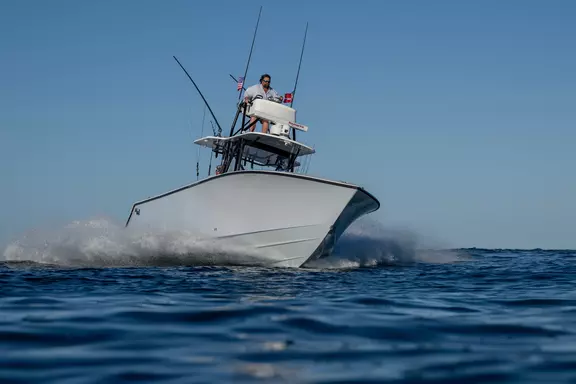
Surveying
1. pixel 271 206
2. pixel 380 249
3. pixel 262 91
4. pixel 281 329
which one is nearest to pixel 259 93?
pixel 262 91

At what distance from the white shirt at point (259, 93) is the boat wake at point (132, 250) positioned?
3.55 metres

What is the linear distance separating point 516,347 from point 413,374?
1143 millimetres

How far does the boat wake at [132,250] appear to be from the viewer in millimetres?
12844

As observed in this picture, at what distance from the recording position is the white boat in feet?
40.0

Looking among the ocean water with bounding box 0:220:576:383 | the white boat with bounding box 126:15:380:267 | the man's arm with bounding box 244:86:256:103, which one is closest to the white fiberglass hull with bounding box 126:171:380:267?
the white boat with bounding box 126:15:380:267

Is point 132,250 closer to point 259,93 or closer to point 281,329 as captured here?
point 259,93

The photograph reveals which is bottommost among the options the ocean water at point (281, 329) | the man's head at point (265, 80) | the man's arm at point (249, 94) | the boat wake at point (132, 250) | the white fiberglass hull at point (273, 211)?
the ocean water at point (281, 329)

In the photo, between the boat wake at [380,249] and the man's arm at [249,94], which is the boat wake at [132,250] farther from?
the man's arm at [249,94]

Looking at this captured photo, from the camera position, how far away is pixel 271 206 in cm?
1231

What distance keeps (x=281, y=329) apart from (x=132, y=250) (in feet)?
33.6

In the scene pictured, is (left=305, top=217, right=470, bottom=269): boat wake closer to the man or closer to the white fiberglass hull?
the white fiberglass hull

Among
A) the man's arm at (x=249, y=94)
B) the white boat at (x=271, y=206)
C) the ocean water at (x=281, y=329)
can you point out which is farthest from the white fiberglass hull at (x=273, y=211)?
the ocean water at (x=281, y=329)

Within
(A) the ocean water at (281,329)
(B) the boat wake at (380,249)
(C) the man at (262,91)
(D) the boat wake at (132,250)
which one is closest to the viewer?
(A) the ocean water at (281,329)

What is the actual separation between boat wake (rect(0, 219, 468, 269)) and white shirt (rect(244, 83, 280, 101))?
3.55 m
